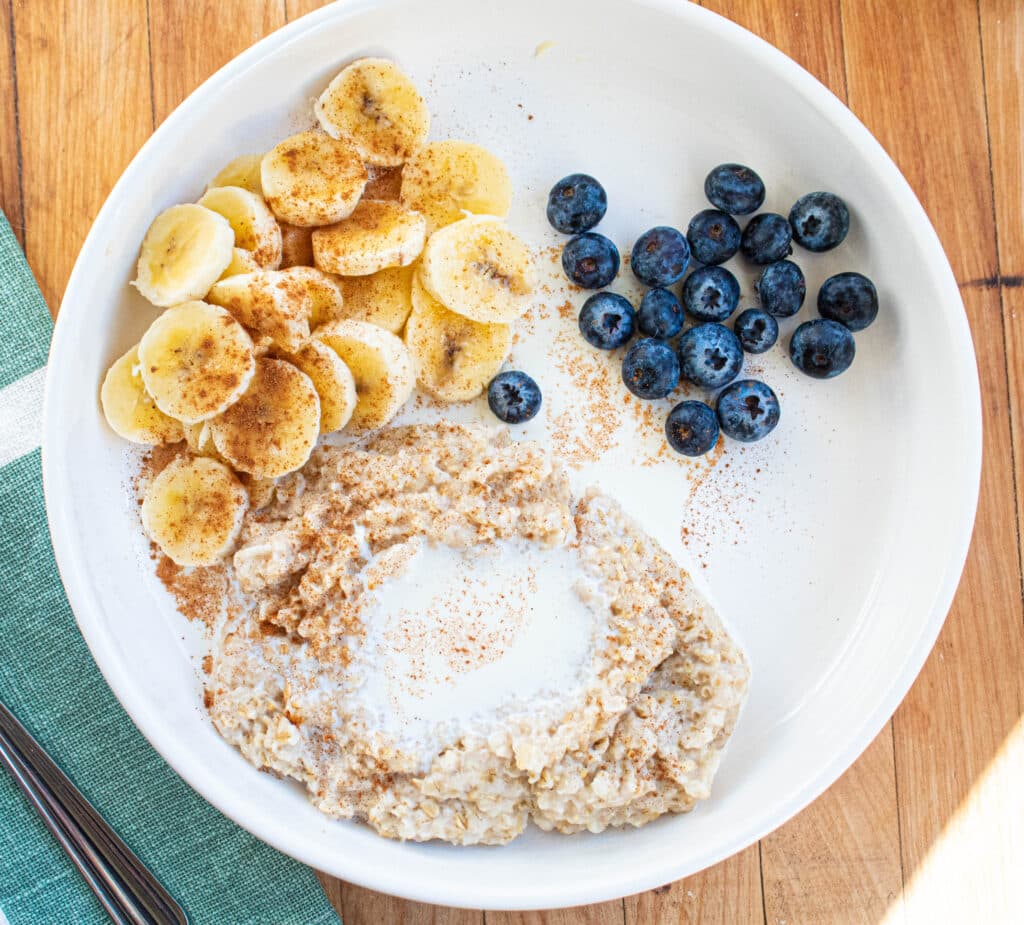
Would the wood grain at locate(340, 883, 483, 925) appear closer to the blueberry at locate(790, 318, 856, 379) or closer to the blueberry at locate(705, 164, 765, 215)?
the blueberry at locate(790, 318, 856, 379)

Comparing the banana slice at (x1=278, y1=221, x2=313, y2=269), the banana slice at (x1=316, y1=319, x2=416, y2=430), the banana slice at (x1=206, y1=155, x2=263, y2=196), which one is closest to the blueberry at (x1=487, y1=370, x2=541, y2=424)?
the banana slice at (x1=316, y1=319, x2=416, y2=430)

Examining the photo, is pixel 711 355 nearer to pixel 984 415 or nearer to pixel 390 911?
pixel 984 415

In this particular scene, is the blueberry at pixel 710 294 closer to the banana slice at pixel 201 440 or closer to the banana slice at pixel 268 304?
the banana slice at pixel 268 304

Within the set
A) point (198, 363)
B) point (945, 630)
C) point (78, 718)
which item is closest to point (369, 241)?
point (198, 363)

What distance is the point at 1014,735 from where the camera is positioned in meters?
1.51

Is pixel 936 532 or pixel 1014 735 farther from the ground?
pixel 936 532

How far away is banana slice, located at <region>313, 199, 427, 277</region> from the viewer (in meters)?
1.29

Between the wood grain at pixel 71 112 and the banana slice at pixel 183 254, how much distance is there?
211mm

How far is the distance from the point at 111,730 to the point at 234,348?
0.62 m

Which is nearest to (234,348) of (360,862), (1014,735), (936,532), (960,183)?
(360,862)

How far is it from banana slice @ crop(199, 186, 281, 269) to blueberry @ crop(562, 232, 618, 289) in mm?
439

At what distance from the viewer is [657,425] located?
4.63 feet

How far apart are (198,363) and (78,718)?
0.58 metres

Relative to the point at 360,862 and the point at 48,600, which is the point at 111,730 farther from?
the point at 360,862
